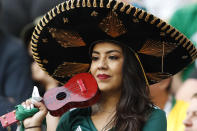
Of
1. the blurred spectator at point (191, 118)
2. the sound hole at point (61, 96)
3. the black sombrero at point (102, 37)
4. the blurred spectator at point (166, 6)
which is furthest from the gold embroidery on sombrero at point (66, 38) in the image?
the blurred spectator at point (166, 6)

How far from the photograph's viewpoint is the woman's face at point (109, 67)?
3.59 meters

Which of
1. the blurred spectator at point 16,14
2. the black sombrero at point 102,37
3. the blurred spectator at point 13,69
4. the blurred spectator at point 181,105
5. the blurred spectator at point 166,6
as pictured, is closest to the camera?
the black sombrero at point 102,37

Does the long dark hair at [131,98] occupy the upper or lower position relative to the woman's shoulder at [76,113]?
upper

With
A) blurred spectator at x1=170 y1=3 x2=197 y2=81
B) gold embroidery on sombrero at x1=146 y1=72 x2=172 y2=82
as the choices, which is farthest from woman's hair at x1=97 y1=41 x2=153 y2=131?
blurred spectator at x1=170 y1=3 x2=197 y2=81

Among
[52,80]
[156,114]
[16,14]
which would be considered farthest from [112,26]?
[16,14]

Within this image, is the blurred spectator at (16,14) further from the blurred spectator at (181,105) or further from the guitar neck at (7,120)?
the guitar neck at (7,120)

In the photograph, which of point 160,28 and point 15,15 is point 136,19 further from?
point 15,15

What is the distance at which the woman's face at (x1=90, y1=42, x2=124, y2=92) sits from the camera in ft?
11.8

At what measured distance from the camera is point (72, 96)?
3.58 meters

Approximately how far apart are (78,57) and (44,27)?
0.36 metres

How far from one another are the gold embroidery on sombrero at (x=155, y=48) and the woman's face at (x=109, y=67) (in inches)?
6.1

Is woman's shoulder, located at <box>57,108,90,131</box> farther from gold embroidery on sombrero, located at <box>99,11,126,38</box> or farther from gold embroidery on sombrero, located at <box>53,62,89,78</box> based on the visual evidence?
gold embroidery on sombrero, located at <box>99,11,126,38</box>

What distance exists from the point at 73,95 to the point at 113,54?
0.36 metres

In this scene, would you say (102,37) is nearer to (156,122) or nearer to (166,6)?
(156,122)
